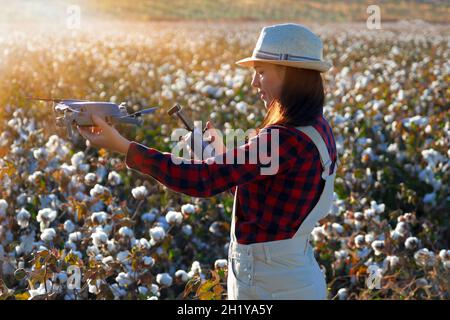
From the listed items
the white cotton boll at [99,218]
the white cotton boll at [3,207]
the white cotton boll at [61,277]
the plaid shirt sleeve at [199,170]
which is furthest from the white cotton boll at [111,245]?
the plaid shirt sleeve at [199,170]

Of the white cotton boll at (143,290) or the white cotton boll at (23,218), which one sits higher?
the white cotton boll at (23,218)

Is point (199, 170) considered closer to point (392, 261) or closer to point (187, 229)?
point (392, 261)

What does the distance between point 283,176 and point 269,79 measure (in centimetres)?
30

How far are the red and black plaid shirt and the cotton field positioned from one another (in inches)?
34.7

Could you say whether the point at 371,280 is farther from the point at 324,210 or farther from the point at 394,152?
the point at 394,152

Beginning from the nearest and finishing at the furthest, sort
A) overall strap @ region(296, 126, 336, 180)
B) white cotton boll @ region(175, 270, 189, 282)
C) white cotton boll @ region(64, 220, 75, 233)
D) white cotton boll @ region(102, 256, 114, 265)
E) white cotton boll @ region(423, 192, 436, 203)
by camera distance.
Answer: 1. overall strap @ region(296, 126, 336, 180)
2. white cotton boll @ region(102, 256, 114, 265)
3. white cotton boll @ region(175, 270, 189, 282)
4. white cotton boll @ region(64, 220, 75, 233)
5. white cotton boll @ region(423, 192, 436, 203)

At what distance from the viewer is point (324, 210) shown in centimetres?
256

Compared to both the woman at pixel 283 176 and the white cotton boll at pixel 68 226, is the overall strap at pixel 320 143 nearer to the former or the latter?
the woman at pixel 283 176

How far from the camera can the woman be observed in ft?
7.75

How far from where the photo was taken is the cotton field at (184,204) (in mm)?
3957

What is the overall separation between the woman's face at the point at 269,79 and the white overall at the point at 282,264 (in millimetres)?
158

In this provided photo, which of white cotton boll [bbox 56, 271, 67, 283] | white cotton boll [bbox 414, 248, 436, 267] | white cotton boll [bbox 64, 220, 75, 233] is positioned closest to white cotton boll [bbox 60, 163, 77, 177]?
white cotton boll [bbox 64, 220, 75, 233]

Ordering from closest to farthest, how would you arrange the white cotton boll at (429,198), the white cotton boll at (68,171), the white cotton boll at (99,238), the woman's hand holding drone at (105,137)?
the woman's hand holding drone at (105,137) → the white cotton boll at (99,238) → the white cotton boll at (68,171) → the white cotton boll at (429,198)

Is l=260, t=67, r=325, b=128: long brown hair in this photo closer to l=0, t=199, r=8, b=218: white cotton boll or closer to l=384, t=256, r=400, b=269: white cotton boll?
l=384, t=256, r=400, b=269: white cotton boll
